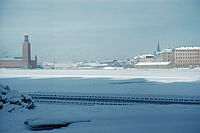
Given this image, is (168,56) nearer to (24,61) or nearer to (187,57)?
(187,57)

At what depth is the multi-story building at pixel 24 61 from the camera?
51656mm

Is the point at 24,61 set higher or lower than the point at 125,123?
higher

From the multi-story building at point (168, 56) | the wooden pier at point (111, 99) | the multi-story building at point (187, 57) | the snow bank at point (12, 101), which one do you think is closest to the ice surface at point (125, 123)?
the snow bank at point (12, 101)

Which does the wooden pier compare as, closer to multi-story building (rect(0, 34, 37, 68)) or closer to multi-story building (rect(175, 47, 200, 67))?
multi-story building (rect(175, 47, 200, 67))

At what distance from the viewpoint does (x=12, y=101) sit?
7066 millimetres

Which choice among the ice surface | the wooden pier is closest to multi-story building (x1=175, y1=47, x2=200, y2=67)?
the wooden pier

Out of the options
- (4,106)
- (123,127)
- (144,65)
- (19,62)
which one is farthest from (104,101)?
(19,62)

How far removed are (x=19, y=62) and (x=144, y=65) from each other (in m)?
29.2

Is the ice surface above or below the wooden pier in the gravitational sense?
above

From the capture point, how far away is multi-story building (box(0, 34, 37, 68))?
51.7 metres

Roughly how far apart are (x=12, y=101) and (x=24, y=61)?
47.9 meters

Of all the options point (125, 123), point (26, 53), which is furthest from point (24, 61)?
point (125, 123)

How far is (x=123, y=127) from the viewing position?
4488 mm

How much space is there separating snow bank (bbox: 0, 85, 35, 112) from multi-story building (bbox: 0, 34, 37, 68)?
150 ft
